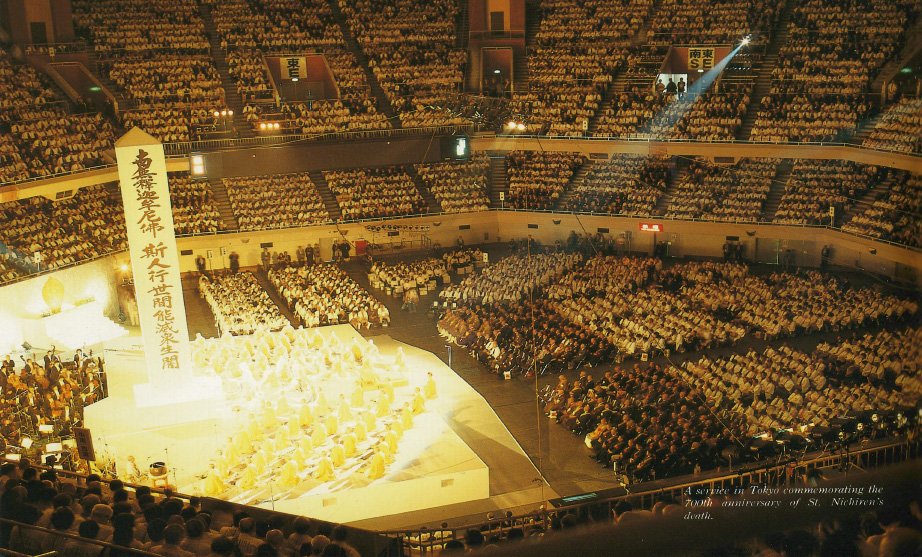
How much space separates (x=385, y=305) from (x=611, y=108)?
12078 mm

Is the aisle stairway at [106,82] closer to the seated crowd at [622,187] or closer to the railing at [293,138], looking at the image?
the railing at [293,138]

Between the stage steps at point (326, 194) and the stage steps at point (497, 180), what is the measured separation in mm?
5713

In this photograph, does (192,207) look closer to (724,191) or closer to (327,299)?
(327,299)

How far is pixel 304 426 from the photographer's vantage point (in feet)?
52.7

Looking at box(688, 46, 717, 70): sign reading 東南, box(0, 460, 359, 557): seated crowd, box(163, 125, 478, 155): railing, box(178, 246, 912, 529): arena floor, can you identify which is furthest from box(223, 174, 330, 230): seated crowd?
box(0, 460, 359, 557): seated crowd

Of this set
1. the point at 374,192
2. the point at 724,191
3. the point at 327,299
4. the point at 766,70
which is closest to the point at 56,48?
the point at 374,192

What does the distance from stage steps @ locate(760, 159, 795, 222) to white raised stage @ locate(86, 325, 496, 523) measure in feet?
41.7

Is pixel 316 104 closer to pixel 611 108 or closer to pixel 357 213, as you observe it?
pixel 357 213

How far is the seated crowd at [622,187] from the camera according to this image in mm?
28844

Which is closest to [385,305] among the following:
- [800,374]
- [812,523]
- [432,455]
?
[432,455]

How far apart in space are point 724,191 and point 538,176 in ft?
22.8

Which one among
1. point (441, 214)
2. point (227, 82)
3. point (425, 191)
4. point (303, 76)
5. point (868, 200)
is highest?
point (303, 76)

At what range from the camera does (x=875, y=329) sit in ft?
63.2

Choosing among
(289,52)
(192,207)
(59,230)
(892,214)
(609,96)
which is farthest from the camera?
(289,52)
